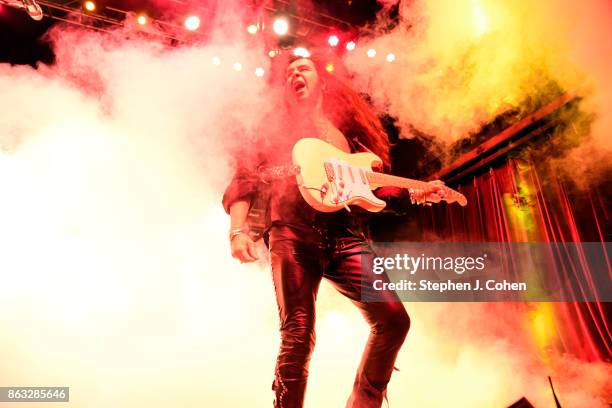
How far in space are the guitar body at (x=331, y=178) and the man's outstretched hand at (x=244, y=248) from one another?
15.1 inches

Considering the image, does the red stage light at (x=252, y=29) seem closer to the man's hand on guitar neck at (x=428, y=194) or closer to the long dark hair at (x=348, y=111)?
the long dark hair at (x=348, y=111)

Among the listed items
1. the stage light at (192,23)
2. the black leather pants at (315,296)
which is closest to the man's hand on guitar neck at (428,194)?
the black leather pants at (315,296)

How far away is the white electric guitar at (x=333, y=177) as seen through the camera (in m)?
2.46

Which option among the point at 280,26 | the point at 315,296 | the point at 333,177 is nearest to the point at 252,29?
the point at 280,26

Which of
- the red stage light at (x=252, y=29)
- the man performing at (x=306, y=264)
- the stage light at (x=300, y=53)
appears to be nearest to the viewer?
the man performing at (x=306, y=264)

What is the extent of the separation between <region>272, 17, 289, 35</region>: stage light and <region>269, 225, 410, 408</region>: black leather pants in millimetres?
1785

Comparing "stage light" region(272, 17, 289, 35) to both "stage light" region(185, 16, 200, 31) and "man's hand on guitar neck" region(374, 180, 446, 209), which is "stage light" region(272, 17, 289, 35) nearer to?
"stage light" region(185, 16, 200, 31)

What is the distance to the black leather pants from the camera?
2.23 metres

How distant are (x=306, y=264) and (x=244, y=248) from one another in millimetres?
330

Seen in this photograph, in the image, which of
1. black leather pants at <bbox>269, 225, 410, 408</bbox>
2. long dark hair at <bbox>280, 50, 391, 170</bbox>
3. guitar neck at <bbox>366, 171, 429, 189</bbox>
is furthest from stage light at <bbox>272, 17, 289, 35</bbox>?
black leather pants at <bbox>269, 225, 410, 408</bbox>

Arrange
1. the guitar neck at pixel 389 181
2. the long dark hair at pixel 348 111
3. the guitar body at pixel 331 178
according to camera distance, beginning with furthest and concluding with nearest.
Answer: the long dark hair at pixel 348 111, the guitar neck at pixel 389 181, the guitar body at pixel 331 178

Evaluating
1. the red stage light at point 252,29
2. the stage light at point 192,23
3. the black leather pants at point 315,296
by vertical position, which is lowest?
the black leather pants at point 315,296

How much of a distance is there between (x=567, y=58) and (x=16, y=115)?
3801 mm

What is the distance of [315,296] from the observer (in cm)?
236
